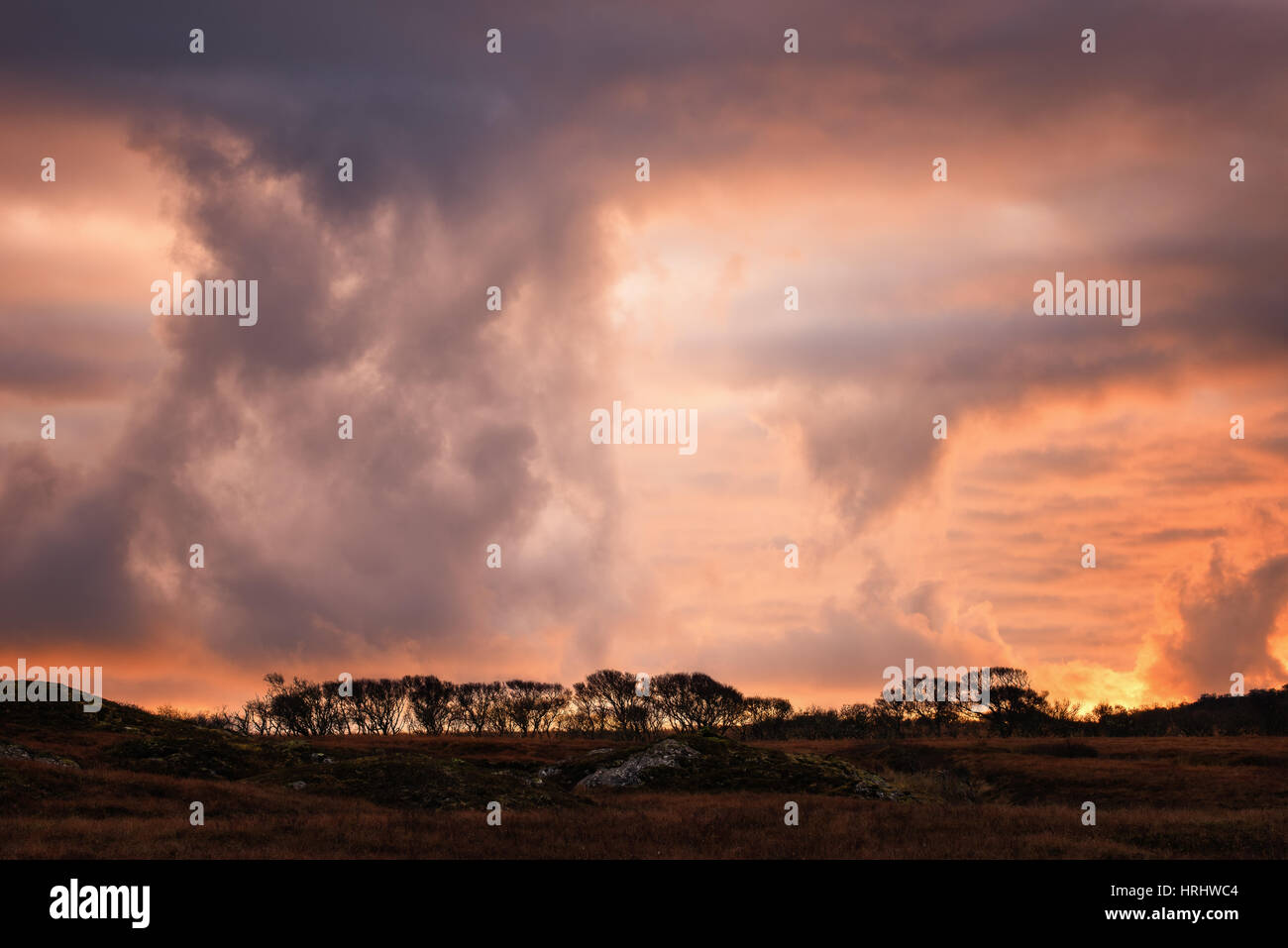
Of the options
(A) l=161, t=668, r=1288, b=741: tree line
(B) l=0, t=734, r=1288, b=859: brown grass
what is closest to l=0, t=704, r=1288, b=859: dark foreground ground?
(B) l=0, t=734, r=1288, b=859: brown grass

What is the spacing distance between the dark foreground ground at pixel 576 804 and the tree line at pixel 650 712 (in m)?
87.2

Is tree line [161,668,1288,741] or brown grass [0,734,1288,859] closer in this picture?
brown grass [0,734,1288,859]

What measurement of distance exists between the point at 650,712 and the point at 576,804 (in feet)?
425

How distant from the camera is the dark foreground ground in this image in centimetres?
3219

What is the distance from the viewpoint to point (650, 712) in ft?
570

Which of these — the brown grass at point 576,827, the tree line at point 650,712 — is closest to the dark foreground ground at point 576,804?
the brown grass at point 576,827

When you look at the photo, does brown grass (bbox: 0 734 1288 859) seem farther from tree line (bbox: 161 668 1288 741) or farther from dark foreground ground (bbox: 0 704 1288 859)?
tree line (bbox: 161 668 1288 741)

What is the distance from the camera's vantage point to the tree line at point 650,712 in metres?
164

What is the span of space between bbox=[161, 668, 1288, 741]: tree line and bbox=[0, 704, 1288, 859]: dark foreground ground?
87.2 meters

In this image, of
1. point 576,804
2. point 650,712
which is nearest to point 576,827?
point 576,804

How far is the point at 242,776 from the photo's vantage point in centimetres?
5569
